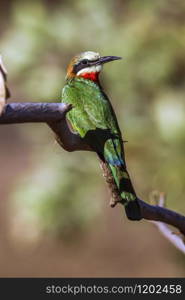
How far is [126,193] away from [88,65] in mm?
394

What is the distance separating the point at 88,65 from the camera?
1360 millimetres

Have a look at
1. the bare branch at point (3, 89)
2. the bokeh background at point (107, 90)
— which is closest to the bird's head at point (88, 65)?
the bare branch at point (3, 89)

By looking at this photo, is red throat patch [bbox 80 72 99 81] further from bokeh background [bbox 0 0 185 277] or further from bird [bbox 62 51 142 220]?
bokeh background [bbox 0 0 185 277]

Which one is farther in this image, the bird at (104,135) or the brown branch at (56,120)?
the bird at (104,135)

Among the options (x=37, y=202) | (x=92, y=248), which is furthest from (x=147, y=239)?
(x=37, y=202)

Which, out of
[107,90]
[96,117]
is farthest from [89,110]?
[107,90]

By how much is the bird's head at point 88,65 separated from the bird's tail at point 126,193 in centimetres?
30

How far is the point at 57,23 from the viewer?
2.64m

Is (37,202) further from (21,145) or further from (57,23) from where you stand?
(21,145)

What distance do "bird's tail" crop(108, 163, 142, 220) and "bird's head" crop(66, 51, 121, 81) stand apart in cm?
30

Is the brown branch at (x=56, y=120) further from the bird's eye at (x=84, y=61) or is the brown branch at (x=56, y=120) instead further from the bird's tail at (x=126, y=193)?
the bird's eye at (x=84, y=61)

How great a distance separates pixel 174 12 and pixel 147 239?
6.77 ft

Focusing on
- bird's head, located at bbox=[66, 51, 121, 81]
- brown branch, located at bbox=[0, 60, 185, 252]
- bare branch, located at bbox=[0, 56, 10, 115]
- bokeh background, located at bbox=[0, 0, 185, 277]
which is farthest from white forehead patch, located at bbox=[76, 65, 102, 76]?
bokeh background, located at bbox=[0, 0, 185, 277]

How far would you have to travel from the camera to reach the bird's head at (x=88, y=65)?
134 cm
